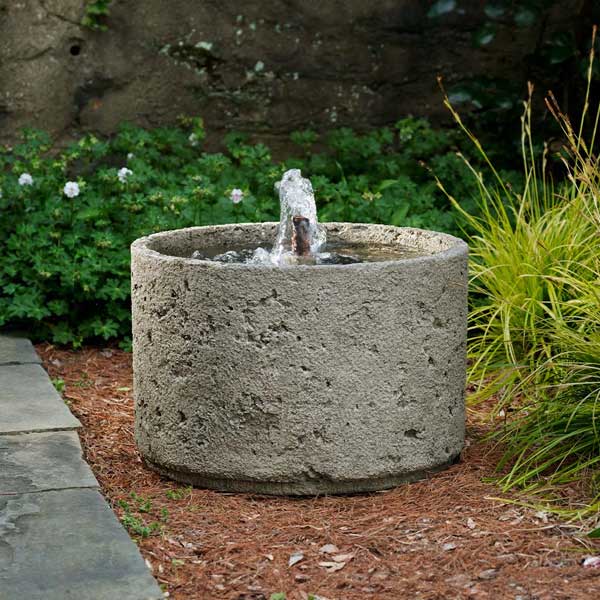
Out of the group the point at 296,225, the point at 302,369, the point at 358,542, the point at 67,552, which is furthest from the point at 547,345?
the point at 67,552

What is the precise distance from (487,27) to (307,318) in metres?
3.39

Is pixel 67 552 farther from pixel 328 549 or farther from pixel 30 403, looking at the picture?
pixel 30 403

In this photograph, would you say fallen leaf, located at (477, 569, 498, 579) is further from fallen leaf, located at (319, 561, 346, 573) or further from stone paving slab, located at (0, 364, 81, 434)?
stone paving slab, located at (0, 364, 81, 434)

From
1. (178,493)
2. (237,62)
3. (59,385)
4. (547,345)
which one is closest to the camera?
(178,493)

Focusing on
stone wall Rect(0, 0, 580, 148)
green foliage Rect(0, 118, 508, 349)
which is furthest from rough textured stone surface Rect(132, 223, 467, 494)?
stone wall Rect(0, 0, 580, 148)

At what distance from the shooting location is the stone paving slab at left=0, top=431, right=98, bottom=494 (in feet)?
10.5

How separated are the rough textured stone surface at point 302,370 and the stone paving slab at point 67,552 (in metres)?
0.42

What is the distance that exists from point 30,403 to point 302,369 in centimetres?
127

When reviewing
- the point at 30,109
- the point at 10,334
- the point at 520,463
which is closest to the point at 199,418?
the point at 520,463

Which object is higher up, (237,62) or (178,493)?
(237,62)

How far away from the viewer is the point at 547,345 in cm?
389

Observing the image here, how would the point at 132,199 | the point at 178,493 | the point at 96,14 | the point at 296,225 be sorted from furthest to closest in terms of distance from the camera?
the point at 96,14
the point at 132,199
the point at 296,225
the point at 178,493

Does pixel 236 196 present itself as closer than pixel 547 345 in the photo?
No

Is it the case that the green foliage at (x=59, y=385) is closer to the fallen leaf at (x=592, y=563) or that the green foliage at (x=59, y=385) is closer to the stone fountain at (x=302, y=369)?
the stone fountain at (x=302, y=369)
